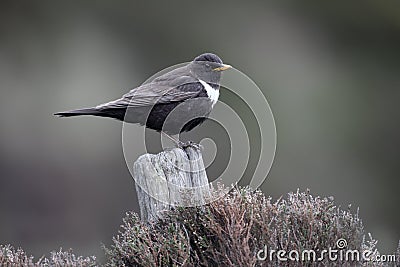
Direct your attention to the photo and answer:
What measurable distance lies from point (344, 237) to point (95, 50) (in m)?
5.49

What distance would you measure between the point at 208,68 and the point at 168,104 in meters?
0.36

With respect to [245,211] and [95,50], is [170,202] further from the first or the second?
[95,50]

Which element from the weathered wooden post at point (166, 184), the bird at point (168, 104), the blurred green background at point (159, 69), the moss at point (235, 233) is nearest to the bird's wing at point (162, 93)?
the bird at point (168, 104)

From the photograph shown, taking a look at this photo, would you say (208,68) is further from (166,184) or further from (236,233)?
(236,233)

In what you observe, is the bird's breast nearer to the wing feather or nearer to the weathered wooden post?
the wing feather

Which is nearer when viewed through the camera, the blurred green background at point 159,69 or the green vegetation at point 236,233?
the green vegetation at point 236,233

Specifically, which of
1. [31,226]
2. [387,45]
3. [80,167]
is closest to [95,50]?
[80,167]

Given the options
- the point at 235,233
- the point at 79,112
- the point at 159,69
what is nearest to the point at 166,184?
the point at 235,233

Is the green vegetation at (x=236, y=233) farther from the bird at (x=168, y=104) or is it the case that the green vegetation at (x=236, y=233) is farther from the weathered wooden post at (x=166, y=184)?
the bird at (x=168, y=104)

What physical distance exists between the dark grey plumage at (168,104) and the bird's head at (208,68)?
0.01 meters

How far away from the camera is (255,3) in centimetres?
870

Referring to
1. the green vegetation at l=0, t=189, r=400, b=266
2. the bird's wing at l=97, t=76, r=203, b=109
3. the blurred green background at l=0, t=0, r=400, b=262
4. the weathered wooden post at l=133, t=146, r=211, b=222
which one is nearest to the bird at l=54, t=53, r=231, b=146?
the bird's wing at l=97, t=76, r=203, b=109

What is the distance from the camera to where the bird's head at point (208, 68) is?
14.9 ft

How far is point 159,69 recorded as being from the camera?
844 centimetres
